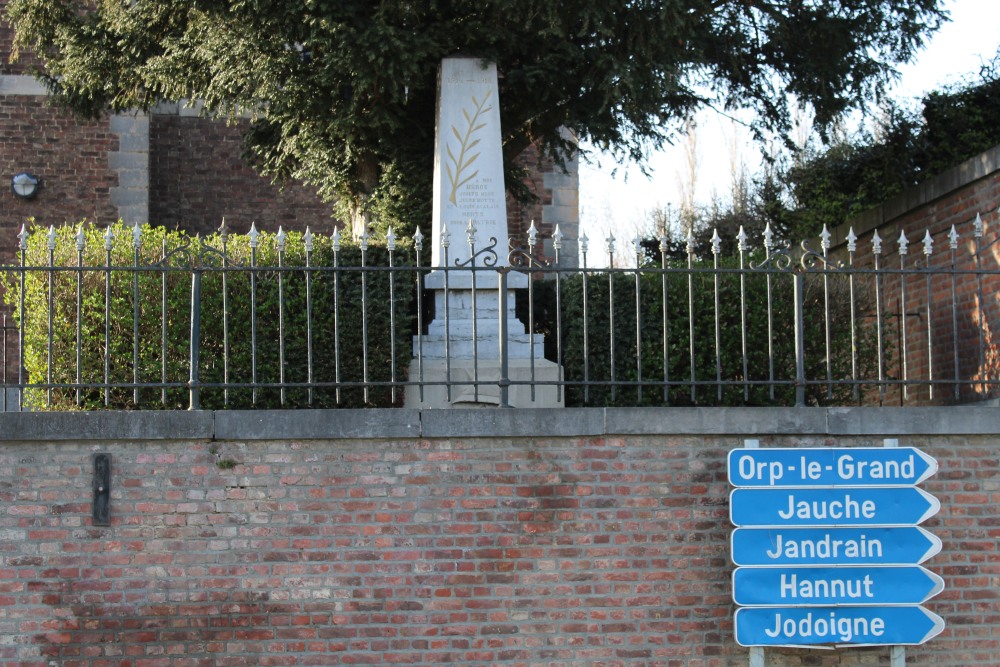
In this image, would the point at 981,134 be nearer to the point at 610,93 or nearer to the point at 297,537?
the point at 610,93

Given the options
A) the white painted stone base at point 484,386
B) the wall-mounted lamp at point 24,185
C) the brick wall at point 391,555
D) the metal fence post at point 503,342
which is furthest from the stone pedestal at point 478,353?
the wall-mounted lamp at point 24,185

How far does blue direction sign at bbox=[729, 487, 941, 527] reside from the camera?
742 cm

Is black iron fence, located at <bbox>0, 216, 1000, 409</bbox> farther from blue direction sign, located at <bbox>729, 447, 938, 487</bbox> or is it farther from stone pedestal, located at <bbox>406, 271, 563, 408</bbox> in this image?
blue direction sign, located at <bbox>729, 447, 938, 487</bbox>

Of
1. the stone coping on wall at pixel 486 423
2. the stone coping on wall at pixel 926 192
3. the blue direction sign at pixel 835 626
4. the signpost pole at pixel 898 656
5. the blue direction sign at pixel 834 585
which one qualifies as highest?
the stone coping on wall at pixel 926 192

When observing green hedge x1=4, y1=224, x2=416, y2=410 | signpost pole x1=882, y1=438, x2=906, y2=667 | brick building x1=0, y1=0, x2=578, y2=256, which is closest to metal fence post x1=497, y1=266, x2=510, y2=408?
green hedge x1=4, y1=224, x2=416, y2=410

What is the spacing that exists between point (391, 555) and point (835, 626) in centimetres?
264

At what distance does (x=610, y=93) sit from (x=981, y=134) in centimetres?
553

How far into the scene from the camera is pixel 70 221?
15672mm

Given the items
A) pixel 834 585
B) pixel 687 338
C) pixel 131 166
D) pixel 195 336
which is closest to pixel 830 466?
pixel 834 585

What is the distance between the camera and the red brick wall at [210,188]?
54.4 feet

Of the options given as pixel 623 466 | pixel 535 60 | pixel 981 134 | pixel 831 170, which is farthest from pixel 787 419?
pixel 831 170

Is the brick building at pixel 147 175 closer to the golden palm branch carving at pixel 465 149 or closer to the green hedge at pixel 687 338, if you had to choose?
the golden palm branch carving at pixel 465 149

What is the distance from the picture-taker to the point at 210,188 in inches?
656

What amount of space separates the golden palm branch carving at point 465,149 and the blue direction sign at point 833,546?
404 cm
